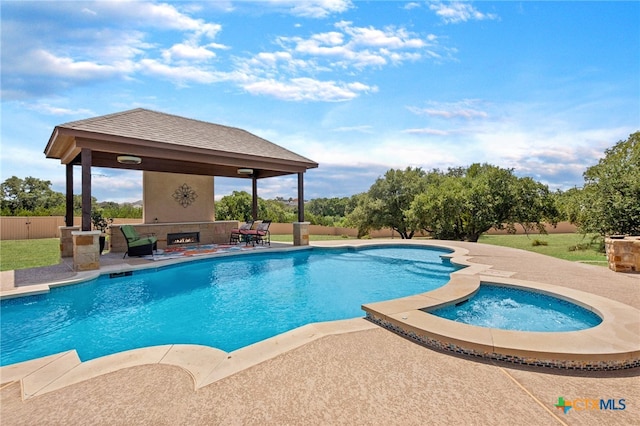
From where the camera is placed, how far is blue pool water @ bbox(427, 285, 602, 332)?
4.59 meters

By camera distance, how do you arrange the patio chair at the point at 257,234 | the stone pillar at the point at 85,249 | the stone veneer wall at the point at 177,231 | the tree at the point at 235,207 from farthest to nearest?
the tree at the point at 235,207 → the patio chair at the point at 257,234 → the stone veneer wall at the point at 177,231 → the stone pillar at the point at 85,249

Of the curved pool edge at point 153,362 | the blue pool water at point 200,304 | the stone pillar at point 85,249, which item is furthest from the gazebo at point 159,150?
the curved pool edge at point 153,362

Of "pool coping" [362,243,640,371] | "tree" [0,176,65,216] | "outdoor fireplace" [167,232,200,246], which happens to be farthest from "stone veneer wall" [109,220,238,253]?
"tree" [0,176,65,216]

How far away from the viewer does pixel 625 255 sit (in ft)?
23.9

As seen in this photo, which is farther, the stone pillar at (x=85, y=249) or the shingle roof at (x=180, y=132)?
the shingle roof at (x=180, y=132)

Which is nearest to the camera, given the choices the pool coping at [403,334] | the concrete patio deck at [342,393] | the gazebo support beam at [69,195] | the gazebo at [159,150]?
the concrete patio deck at [342,393]

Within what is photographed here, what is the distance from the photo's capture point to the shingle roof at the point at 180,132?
840 cm

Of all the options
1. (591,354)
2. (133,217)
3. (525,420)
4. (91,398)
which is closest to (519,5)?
(591,354)

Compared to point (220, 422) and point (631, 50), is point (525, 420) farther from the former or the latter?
point (631, 50)

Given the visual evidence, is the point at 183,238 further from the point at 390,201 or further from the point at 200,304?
the point at 390,201

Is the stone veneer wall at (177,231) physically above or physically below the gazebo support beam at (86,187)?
below

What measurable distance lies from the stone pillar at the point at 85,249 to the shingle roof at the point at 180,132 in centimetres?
262

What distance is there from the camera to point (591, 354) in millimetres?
2955

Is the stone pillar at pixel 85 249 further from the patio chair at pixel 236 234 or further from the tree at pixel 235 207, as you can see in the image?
the tree at pixel 235 207
